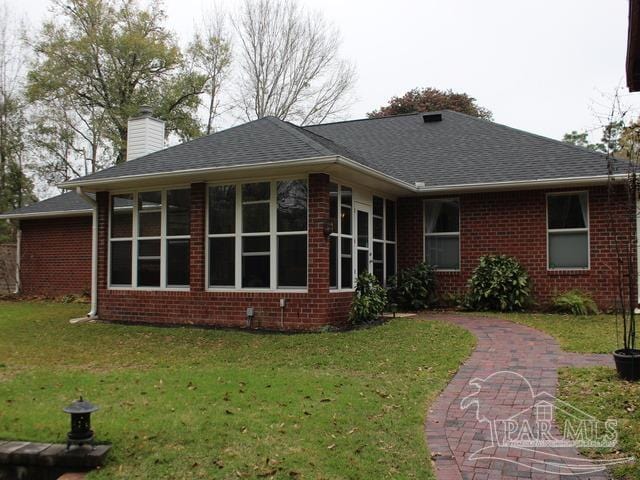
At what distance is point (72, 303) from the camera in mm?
16656

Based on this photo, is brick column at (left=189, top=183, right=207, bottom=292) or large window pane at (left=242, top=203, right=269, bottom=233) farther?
brick column at (left=189, top=183, right=207, bottom=292)

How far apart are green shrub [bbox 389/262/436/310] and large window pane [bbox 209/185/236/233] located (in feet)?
12.8

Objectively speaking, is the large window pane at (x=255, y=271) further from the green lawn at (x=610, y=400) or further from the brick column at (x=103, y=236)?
the green lawn at (x=610, y=400)

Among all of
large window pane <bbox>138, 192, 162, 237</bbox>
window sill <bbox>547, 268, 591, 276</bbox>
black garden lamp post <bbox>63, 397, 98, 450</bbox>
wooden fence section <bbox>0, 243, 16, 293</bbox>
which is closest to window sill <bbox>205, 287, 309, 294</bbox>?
large window pane <bbox>138, 192, 162, 237</bbox>

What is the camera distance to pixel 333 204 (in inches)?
403

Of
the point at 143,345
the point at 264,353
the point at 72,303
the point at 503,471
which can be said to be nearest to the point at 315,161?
the point at 264,353

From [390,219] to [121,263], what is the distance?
5940mm

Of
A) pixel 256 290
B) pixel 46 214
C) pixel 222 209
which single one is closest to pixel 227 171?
pixel 222 209

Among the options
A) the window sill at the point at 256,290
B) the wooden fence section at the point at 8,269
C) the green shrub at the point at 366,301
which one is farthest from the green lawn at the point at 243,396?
the wooden fence section at the point at 8,269

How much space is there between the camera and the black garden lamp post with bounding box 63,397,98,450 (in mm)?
4387

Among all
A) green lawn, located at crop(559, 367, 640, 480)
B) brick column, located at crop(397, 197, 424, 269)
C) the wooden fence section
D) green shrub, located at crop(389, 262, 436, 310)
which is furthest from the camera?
the wooden fence section

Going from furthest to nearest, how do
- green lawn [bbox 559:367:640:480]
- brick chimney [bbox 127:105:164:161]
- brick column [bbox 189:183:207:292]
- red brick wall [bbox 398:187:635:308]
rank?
brick chimney [bbox 127:105:164:161]
red brick wall [bbox 398:187:635:308]
brick column [bbox 189:183:207:292]
green lawn [bbox 559:367:640:480]

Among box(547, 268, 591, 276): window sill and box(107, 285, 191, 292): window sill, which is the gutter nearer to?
box(547, 268, 591, 276): window sill

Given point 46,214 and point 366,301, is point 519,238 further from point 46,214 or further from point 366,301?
point 46,214
